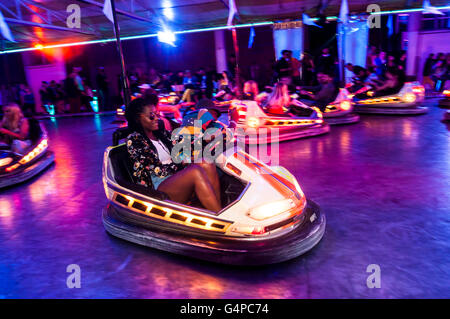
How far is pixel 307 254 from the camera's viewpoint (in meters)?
1.85

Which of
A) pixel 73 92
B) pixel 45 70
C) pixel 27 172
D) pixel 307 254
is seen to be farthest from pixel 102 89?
pixel 307 254

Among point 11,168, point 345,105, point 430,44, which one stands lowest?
point 11,168

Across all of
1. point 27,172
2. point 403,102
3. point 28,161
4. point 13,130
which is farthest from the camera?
point 403,102

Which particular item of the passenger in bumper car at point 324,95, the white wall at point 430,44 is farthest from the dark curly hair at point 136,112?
the white wall at point 430,44

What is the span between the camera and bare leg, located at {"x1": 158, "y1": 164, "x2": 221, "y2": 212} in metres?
1.90

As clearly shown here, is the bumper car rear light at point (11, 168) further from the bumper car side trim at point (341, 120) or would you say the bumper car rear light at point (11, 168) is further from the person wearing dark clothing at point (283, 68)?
the person wearing dark clothing at point (283, 68)

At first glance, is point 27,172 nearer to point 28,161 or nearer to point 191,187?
point 28,161

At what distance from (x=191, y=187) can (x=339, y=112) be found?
417 cm

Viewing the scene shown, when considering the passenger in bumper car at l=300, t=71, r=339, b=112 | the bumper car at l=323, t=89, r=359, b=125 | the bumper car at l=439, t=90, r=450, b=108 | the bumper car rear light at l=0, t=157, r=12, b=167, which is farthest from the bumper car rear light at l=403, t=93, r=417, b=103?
the bumper car rear light at l=0, t=157, r=12, b=167

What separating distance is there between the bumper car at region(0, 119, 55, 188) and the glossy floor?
0.38 ft

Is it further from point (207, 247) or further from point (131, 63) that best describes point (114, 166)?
point (131, 63)

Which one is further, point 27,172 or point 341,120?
point 341,120

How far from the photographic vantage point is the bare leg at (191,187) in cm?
190
